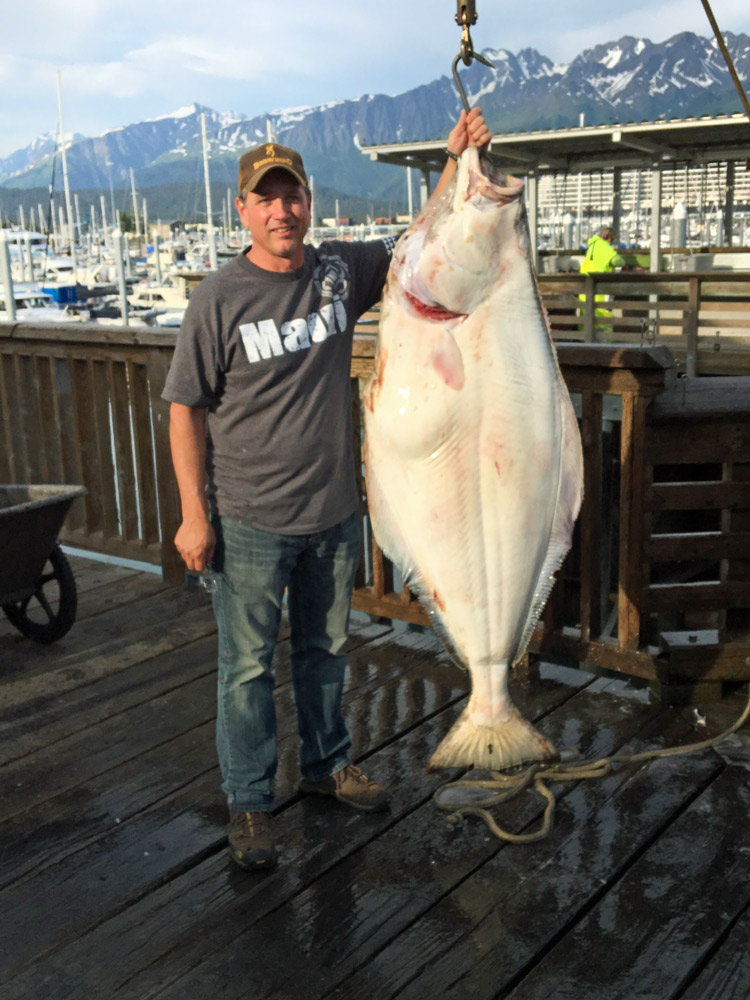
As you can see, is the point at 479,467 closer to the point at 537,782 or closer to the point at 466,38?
the point at 466,38

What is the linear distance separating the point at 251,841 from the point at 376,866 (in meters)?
0.34

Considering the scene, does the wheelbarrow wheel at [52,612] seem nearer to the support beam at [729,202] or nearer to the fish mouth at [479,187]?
the fish mouth at [479,187]

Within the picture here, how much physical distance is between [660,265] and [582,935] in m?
15.8

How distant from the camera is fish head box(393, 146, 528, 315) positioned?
1.97m

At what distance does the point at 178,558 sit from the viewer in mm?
4824

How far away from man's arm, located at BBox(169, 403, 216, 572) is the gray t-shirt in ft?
0.16

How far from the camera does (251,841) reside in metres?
2.54

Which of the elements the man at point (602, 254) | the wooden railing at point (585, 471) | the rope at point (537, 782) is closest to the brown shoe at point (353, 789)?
the rope at point (537, 782)

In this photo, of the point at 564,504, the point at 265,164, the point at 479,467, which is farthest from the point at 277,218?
the point at 564,504

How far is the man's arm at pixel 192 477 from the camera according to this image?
8.09 feet

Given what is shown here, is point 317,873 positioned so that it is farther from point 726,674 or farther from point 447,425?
point 726,674

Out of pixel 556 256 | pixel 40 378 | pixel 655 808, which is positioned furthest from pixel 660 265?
pixel 655 808

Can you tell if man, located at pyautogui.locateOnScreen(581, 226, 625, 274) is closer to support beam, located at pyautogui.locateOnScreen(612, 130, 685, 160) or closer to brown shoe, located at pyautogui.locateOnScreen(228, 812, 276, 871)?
support beam, located at pyautogui.locateOnScreen(612, 130, 685, 160)

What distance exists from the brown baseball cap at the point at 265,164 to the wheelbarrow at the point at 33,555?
181 centimetres
